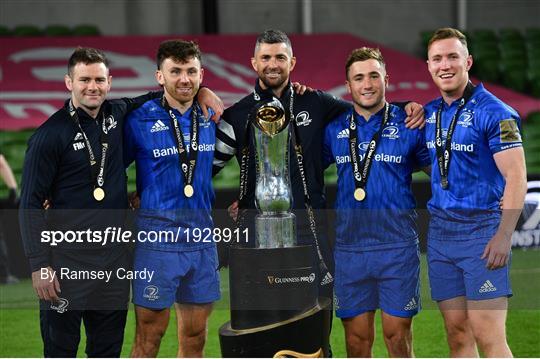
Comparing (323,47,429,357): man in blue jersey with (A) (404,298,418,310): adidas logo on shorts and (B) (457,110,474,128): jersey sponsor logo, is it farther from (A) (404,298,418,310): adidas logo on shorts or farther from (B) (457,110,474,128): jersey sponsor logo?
(B) (457,110,474,128): jersey sponsor logo

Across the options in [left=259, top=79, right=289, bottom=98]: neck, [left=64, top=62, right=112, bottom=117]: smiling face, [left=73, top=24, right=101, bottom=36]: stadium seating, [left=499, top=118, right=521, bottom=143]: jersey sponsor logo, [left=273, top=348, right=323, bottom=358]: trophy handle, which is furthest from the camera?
[left=73, top=24, right=101, bottom=36]: stadium seating

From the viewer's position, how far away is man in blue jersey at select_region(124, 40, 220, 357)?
17.7 ft

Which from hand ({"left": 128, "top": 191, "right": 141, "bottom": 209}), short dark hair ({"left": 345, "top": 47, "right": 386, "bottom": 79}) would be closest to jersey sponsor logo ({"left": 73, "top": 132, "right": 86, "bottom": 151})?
hand ({"left": 128, "top": 191, "right": 141, "bottom": 209})

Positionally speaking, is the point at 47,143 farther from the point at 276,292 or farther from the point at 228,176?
the point at 228,176

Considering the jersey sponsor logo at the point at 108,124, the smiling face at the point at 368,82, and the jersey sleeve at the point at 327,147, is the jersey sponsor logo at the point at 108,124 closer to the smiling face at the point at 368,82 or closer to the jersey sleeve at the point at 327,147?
the jersey sleeve at the point at 327,147

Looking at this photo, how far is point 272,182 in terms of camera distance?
403cm

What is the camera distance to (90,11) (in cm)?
1433

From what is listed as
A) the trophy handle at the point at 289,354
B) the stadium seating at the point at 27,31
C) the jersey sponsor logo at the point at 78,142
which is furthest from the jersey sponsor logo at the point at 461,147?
the stadium seating at the point at 27,31

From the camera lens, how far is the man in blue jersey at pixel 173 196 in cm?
539

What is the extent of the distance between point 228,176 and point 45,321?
204 inches

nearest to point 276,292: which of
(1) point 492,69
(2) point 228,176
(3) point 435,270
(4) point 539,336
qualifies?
(3) point 435,270

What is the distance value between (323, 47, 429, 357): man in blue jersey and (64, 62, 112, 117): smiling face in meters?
1.10

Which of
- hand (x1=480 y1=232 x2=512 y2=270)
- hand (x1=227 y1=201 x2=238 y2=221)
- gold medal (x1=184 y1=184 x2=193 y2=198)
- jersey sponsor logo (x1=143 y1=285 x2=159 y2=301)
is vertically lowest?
jersey sponsor logo (x1=143 y1=285 x2=159 y2=301)

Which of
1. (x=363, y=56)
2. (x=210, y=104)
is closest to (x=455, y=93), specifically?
(x=363, y=56)
